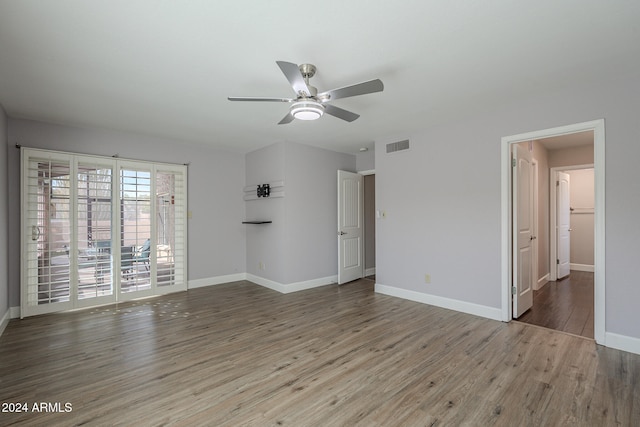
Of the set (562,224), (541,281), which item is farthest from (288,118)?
(562,224)

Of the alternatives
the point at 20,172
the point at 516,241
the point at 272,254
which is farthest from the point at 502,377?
the point at 20,172

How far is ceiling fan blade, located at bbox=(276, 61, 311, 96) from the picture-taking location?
2.02 metres

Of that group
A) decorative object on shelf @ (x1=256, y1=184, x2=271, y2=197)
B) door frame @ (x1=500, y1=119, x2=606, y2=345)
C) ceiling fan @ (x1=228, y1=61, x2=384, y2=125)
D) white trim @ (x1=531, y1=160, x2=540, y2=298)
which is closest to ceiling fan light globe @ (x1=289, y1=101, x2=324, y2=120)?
ceiling fan @ (x1=228, y1=61, x2=384, y2=125)

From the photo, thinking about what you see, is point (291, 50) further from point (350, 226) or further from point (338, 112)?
point (350, 226)

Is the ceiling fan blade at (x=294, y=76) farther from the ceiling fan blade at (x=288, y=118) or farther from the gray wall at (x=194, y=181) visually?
the gray wall at (x=194, y=181)

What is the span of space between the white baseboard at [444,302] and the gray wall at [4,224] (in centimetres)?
502

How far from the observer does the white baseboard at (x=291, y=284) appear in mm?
5141

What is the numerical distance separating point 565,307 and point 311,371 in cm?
382

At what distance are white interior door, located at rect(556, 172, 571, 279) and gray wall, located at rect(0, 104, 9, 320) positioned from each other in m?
8.69

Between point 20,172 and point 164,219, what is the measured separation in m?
1.84

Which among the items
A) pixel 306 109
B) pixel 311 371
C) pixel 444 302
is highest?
pixel 306 109

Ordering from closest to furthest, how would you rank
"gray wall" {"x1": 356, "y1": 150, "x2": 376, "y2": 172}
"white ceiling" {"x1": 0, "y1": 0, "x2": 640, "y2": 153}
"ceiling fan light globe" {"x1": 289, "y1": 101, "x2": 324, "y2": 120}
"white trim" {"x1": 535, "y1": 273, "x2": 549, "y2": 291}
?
"white ceiling" {"x1": 0, "y1": 0, "x2": 640, "y2": 153} → "ceiling fan light globe" {"x1": 289, "y1": 101, "x2": 324, "y2": 120} → "white trim" {"x1": 535, "y1": 273, "x2": 549, "y2": 291} → "gray wall" {"x1": 356, "y1": 150, "x2": 376, "y2": 172}

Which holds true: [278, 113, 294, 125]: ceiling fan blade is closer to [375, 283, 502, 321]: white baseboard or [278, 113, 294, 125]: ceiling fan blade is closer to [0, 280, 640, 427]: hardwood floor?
[0, 280, 640, 427]: hardwood floor

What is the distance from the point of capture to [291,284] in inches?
203
